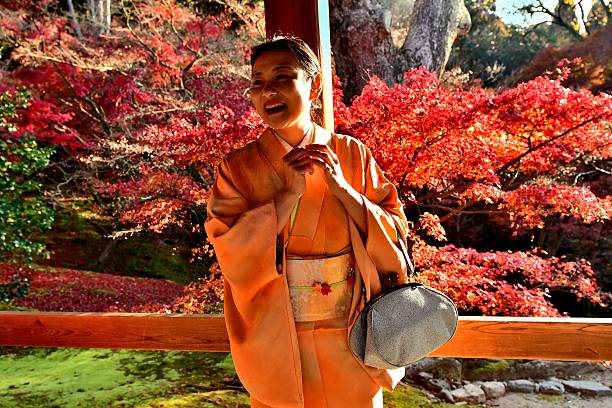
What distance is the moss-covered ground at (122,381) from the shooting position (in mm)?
3490

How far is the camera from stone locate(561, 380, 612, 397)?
443 centimetres

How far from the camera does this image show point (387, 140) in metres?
3.19

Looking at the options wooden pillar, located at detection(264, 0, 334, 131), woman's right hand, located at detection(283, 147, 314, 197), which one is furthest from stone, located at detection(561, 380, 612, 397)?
woman's right hand, located at detection(283, 147, 314, 197)

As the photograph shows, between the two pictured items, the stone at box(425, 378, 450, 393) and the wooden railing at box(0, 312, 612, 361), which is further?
the stone at box(425, 378, 450, 393)

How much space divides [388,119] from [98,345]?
6.66 feet

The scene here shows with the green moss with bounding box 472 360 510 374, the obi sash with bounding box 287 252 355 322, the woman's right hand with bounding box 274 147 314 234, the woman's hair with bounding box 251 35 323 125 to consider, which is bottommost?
the green moss with bounding box 472 360 510 374

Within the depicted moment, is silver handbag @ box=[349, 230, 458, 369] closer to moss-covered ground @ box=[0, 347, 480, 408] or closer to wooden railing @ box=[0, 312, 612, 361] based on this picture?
wooden railing @ box=[0, 312, 612, 361]

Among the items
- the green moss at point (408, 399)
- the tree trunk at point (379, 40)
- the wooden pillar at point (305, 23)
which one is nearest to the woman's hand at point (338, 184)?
the wooden pillar at point (305, 23)

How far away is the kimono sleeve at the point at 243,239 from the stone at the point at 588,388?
13.6 feet

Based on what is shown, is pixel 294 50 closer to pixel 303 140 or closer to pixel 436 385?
pixel 303 140

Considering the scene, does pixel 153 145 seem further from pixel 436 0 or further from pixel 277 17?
pixel 277 17

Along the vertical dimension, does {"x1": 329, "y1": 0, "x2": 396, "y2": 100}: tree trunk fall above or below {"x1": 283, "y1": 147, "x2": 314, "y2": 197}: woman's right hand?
above

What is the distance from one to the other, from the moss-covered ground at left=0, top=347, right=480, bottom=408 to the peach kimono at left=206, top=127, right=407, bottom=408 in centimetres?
200

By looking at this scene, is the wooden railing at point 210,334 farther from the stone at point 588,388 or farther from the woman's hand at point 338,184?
the stone at point 588,388
